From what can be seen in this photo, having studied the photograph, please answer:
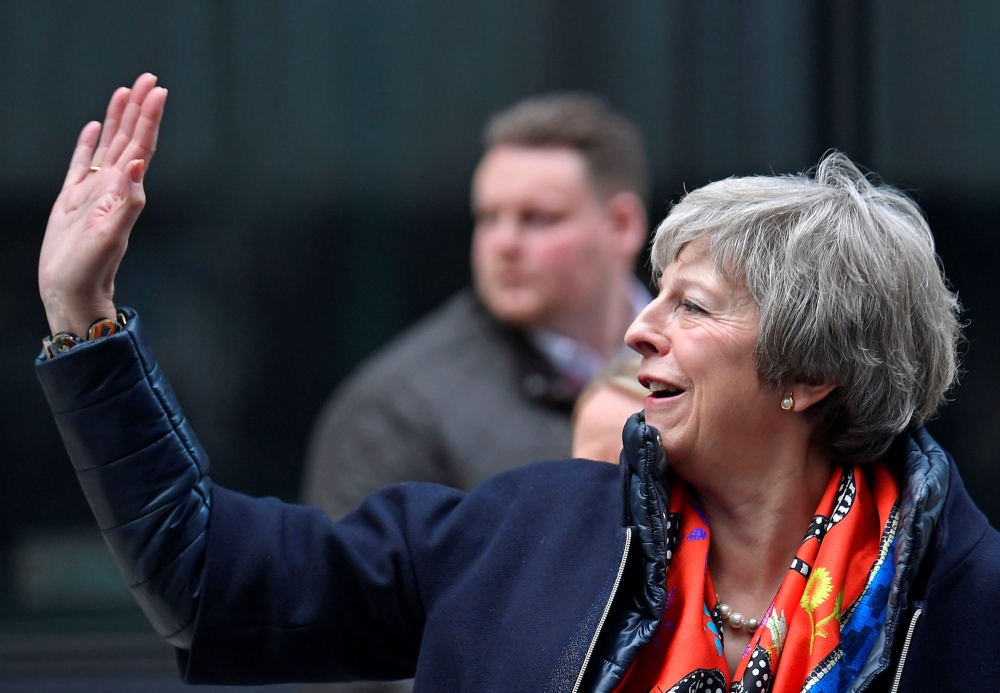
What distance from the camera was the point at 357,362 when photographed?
404 cm

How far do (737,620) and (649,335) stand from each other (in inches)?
17.1

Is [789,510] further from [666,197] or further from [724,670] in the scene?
[666,197]

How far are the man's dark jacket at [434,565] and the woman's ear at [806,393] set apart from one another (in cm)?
17

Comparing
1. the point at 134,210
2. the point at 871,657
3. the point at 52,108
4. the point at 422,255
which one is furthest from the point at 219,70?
the point at 871,657

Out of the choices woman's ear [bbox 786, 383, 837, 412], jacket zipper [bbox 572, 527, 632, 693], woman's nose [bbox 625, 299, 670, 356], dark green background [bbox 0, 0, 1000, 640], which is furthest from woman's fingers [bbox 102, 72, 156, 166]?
dark green background [bbox 0, 0, 1000, 640]

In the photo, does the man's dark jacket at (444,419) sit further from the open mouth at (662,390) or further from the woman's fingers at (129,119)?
the woman's fingers at (129,119)

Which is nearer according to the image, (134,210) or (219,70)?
(134,210)

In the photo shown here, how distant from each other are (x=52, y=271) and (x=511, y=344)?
1.54m

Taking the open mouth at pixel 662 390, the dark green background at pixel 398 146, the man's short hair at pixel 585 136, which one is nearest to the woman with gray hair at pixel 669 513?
the open mouth at pixel 662 390

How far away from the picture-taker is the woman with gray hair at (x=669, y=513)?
1.71 metres

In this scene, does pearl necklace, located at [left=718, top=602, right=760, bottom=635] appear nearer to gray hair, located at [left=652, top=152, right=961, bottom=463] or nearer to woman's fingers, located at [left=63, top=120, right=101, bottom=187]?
gray hair, located at [left=652, top=152, right=961, bottom=463]

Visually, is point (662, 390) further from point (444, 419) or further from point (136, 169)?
point (444, 419)

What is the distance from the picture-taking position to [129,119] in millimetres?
1855

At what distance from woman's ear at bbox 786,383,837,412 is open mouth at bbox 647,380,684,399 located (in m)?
0.17
